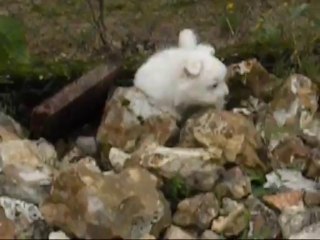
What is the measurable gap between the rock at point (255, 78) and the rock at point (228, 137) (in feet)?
1.43

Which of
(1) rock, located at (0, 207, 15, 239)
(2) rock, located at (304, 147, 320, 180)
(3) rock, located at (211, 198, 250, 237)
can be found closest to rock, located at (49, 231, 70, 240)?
(1) rock, located at (0, 207, 15, 239)

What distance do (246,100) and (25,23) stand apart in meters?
1.23

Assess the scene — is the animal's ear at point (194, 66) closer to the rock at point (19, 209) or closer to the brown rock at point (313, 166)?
the brown rock at point (313, 166)

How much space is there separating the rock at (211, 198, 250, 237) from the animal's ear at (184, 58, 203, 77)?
993 mm

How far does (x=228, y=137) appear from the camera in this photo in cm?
459

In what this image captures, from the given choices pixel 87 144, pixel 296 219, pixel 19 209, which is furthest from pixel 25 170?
pixel 296 219

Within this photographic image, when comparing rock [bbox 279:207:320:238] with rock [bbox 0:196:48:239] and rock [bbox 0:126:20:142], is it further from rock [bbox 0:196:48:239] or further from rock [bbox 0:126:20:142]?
rock [bbox 0:126:20:142]

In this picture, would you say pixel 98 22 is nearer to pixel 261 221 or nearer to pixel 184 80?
pixel 184 80

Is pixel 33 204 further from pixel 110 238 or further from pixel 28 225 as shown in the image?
pixel 110 238

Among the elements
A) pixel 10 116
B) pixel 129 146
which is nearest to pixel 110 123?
pixel 129 146

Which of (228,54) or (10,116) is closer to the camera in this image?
(10,116)

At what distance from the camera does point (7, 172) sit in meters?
4.46

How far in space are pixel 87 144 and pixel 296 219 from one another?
1.03m

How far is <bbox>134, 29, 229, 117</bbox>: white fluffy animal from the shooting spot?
5.06m
